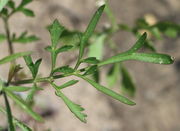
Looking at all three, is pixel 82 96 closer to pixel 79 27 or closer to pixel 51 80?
pixel 79 27

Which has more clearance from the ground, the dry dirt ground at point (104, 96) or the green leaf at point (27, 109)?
the green leaf at point (27, 109)

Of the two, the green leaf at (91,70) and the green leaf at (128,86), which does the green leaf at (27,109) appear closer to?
the green leaf at (91,70)

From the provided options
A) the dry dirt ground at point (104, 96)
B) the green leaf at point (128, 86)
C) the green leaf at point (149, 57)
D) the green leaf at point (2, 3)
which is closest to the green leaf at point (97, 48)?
the green leaf at point (128, 86)

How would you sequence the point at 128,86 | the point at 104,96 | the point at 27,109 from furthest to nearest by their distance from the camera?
the point at 104,96 < the point at 128,86 < the point at 27,109

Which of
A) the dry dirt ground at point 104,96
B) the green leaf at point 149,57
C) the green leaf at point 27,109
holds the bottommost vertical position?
the dry dirt ground at point 104,96

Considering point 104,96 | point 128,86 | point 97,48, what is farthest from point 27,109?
point 104,96

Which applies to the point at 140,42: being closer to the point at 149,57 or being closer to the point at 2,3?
the point at 149,57

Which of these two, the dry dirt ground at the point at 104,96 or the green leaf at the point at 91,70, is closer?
the green leaf at the point at 91,70

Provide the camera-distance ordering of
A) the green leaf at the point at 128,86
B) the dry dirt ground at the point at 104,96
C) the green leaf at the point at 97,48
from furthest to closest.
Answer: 1. the dry dirt ground at the point at 104,96
2. the green leaf at the point at 128,86
3. the green leaf at the point at 97,48

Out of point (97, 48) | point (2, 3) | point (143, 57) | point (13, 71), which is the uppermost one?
point (2, 3)
